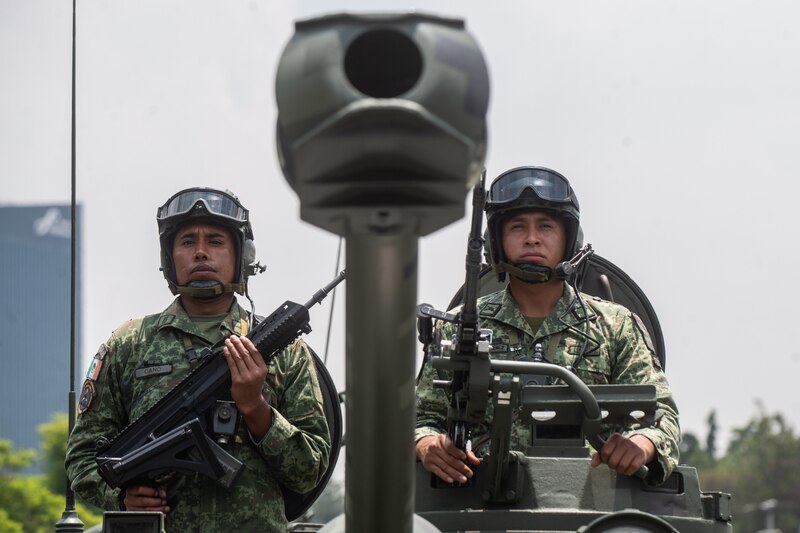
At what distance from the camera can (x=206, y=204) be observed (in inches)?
380

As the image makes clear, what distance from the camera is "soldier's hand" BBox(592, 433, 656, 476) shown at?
322 inches

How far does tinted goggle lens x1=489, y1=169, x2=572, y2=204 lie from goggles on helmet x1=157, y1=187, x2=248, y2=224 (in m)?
1.39

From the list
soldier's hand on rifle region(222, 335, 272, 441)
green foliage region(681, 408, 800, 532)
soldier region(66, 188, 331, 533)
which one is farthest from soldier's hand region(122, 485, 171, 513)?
green foliage region(681, 408, 800, 532)

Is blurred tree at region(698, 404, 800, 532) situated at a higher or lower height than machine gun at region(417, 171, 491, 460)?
higher

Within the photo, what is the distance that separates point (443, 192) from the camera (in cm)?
510

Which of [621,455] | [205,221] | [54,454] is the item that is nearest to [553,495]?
[621,455]

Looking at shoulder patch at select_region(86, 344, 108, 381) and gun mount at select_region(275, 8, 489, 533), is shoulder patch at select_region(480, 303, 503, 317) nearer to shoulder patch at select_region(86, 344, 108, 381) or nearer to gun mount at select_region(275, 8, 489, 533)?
shoulder patch at select_region(86, 344, 108, 381)

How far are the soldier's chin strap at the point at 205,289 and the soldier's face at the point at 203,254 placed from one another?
3 centimetres

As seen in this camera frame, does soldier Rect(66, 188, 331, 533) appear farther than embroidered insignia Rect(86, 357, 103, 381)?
No

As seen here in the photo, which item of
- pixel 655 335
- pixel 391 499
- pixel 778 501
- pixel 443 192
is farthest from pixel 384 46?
pixel 778 501

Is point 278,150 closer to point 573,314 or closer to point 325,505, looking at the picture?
point 573,314

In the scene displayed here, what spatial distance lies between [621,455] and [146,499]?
2.40 m

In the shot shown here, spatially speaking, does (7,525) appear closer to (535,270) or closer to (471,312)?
(535,270)

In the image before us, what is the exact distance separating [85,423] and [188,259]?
1.03 metres
